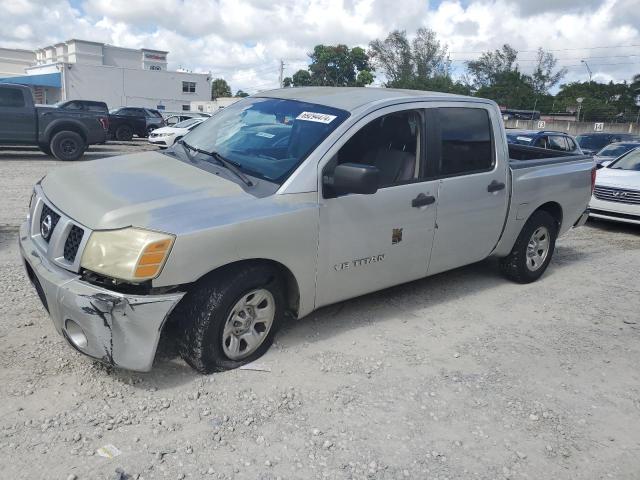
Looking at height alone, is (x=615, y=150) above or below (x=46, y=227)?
above

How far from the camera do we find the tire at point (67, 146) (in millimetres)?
14312

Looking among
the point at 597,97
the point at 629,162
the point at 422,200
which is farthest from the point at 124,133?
the point at 597,97

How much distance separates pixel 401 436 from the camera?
3.05m

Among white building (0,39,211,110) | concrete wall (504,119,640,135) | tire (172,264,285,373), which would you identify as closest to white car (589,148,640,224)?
tire (172,264,285,373)

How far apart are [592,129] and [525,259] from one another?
3935 centimetres

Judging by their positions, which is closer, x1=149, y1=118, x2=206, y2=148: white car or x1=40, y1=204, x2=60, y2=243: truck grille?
x1=40, y1=204, x2=60, y2=243: truck grille

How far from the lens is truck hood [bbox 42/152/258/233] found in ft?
10.1

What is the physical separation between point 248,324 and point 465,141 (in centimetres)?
252

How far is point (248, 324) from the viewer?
3.58 m

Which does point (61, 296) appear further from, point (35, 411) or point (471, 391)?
point (471, 391)

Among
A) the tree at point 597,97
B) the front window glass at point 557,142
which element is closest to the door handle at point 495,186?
the front window glass at point 557,142

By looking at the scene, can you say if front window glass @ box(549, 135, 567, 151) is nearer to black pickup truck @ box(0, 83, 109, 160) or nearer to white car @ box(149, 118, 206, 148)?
black pickup truck @ box(0, 83, 109, 160)

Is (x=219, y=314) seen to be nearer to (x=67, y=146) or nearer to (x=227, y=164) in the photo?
(x=227, y=164)

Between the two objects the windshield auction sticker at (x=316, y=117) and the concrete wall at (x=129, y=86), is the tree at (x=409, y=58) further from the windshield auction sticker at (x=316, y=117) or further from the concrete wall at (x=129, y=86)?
the windshield auction sticker at (x=316, y=117)
